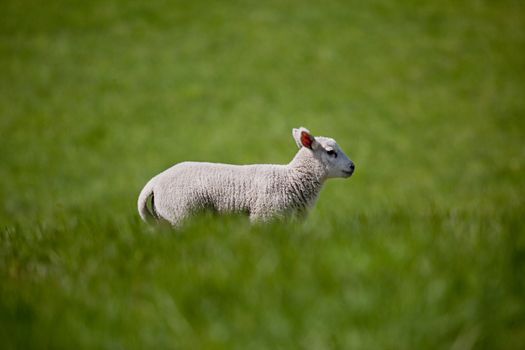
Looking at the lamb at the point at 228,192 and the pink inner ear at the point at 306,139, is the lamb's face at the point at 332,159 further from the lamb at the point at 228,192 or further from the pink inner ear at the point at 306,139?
the lamb at the point at 228,192

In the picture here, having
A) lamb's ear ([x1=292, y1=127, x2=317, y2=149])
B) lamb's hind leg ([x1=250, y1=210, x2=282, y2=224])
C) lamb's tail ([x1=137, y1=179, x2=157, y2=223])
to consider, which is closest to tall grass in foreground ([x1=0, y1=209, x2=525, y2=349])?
lamb's hind leg ([x1=250, y1=210, x2=282, y2=224])

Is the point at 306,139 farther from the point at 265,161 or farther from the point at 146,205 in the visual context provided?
the point at 265,161

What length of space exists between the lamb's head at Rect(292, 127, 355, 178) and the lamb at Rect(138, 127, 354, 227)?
0.30ft

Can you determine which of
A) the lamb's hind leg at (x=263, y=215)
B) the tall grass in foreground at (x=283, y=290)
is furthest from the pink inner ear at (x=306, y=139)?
the tall grass in foreground at (x=283, y=290)

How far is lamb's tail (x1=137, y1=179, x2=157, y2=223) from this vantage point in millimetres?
4762

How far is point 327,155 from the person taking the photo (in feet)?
17.1

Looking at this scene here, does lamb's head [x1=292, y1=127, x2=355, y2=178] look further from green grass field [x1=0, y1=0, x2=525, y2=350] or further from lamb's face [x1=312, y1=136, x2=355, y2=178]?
green grass field [x1=0, y1=0, x2=525, y2=350]

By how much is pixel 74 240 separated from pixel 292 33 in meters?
20.6

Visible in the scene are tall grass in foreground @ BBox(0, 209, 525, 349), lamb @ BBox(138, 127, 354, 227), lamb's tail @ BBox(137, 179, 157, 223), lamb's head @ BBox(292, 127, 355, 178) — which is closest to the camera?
tall grass in foreground @ BBox(0, 209, 525, 349)

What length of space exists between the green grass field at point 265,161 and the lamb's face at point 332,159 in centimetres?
90

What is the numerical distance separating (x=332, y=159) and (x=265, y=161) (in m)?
11.1

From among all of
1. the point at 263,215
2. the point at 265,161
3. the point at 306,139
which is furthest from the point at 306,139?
the point at 265,161

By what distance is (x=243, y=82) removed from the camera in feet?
68.7

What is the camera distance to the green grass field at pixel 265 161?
97.0 inches
